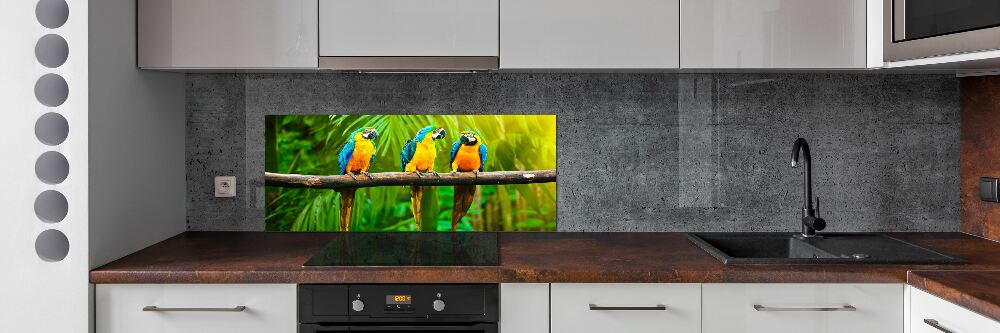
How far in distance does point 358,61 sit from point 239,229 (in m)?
0.84

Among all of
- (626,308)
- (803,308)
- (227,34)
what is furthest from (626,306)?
(227,34)

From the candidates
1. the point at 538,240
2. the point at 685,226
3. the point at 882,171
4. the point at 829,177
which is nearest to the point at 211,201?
the point at 538,240

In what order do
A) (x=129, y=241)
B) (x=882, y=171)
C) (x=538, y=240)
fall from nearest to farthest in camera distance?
(x=129, y=241)
(x=538, y=240)
(x=882, y=171)

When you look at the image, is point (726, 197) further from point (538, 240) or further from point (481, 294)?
point (481, 294)

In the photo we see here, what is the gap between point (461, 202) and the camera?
2.63 m

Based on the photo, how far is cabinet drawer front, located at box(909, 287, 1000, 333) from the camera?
1599 millimetres

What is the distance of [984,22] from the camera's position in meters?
1.88
